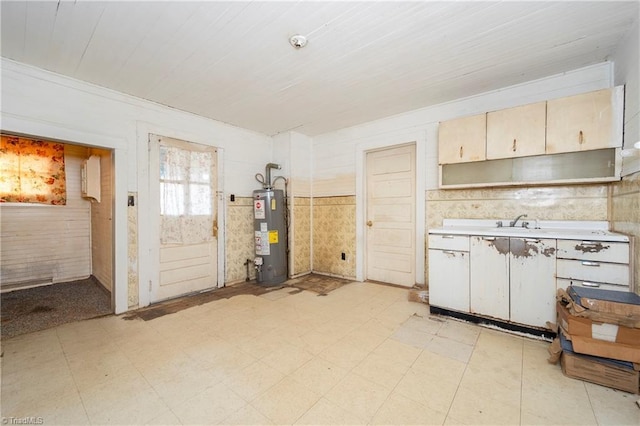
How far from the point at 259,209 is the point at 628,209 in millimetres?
4288

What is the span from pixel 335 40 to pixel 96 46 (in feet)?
7.05

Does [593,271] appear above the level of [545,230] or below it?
below

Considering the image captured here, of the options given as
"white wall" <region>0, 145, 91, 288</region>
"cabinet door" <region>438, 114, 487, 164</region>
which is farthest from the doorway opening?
"cabinet door" <region>438, 114, 487, 164</region>

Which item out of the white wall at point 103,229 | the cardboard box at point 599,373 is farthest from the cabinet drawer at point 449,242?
the white wall at point 103,229

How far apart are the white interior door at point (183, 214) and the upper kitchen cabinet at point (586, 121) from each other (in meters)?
4.38

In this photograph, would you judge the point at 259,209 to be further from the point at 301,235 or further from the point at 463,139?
the point at 463,139

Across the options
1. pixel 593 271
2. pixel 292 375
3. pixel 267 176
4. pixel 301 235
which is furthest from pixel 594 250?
pixel 267 176

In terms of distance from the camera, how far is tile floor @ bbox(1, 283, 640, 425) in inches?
61.7

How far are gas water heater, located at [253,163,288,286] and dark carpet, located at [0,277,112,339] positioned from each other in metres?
2.05

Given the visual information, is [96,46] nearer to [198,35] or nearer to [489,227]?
[198,35]

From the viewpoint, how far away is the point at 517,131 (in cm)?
278

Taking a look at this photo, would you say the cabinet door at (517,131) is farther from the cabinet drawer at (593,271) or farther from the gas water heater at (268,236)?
the gas water heater at (268,236)

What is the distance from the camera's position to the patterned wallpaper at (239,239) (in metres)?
4.31

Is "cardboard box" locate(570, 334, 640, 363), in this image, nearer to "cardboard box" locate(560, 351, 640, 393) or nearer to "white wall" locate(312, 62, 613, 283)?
"cardboard box" locate(560, 351, 640, 393)
